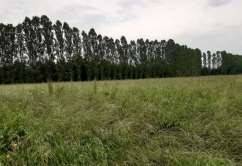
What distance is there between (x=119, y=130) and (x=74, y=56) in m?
47.1

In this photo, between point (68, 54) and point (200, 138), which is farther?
point (68, 54)

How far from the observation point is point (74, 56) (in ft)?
170

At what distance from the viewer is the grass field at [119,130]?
15.4 feet

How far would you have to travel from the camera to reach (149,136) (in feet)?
18.6

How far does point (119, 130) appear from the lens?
5.65 meters

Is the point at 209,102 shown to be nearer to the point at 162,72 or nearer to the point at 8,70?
the point at 8,70

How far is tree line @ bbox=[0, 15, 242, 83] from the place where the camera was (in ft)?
138

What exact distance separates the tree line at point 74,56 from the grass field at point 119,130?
32.5m

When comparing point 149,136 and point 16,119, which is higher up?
point 16,119

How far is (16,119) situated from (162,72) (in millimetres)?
58164

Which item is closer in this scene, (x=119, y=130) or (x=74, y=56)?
(x=119, y=130)

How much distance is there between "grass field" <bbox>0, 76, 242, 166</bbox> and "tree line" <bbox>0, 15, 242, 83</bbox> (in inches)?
1280

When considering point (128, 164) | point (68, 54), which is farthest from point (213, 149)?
point (68, 54)

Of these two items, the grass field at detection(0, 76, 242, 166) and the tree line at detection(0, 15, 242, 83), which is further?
the tree line at detection(0, 15, 242, 83)
